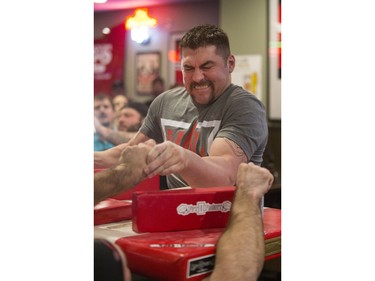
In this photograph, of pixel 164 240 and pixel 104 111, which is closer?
pixel 164 240

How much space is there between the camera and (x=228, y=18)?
159 cm

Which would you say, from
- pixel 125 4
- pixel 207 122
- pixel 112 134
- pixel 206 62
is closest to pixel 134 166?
pixel 112 134

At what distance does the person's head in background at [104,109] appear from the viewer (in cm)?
160

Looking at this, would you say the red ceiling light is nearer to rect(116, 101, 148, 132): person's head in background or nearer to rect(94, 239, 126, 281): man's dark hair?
rect(116, 101, 148, 132): person's head in background

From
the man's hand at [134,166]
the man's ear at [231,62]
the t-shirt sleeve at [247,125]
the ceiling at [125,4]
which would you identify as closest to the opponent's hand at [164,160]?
the man's hand at [134,166]

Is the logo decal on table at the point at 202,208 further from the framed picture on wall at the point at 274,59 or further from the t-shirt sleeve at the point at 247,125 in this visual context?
the framed picture on wall at the point at 274,59

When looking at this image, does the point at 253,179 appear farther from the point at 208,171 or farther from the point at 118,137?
the point at 118,137

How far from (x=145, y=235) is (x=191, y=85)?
1.41ft

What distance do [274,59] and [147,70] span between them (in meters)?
0.36

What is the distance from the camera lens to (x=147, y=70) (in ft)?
5.31

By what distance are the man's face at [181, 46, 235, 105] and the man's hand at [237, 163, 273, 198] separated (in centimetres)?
21
